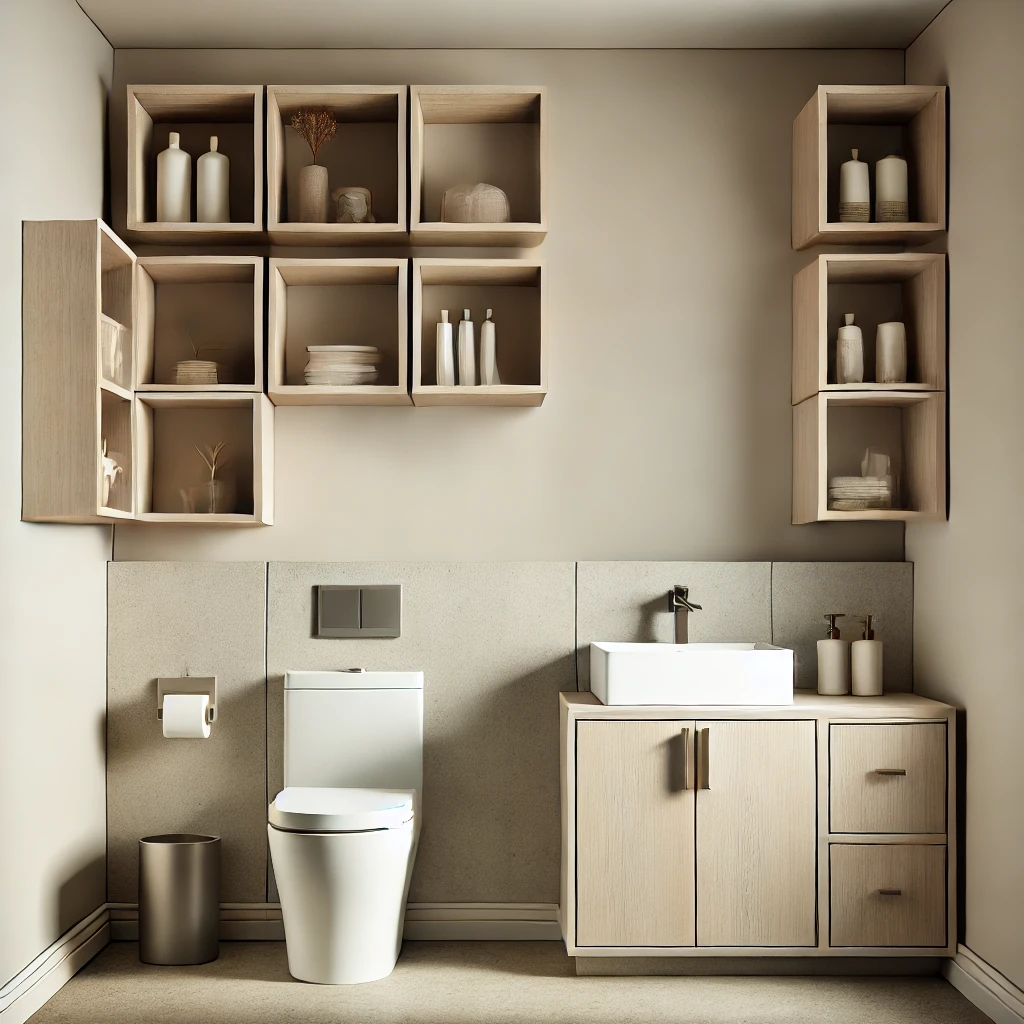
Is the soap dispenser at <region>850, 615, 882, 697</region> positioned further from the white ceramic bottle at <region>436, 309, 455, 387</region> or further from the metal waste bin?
the metal waste bin

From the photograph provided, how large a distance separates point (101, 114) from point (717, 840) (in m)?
2.74

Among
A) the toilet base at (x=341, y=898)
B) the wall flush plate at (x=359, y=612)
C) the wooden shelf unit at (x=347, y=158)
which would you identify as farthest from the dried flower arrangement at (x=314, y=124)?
the toilet base at (x=341, y=898)

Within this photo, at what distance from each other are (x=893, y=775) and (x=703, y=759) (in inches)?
20.1

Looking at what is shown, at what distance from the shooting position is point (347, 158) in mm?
3357

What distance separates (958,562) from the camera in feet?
9.62

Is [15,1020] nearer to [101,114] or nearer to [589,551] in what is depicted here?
[589,551]

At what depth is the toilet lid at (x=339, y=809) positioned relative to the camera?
8.93 ft

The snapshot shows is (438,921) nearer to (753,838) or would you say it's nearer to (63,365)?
(753,838)

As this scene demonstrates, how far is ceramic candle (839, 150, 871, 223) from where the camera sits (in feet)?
10.3

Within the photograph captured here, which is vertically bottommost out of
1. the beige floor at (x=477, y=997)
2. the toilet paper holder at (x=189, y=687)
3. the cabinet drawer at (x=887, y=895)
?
the beige floor at (x=477, y=997)

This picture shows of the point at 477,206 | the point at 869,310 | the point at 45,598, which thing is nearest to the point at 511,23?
the point at 477,206

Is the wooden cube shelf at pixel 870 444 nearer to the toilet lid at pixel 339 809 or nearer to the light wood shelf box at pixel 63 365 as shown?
the toilet lid at pixel 339 809

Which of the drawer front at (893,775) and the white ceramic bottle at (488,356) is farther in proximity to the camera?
the white ceramic bottle at (488,356)

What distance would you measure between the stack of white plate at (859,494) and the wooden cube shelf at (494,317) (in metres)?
0.90
